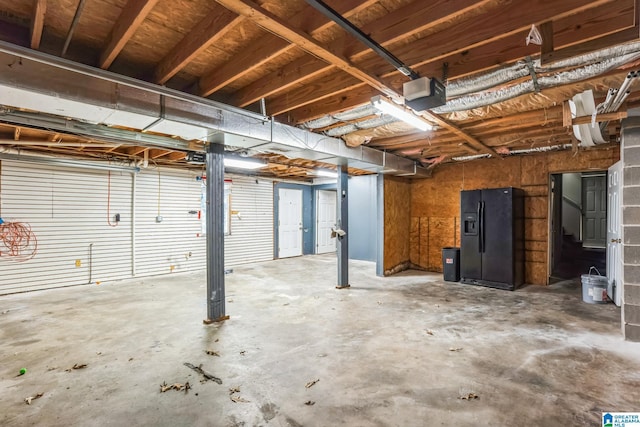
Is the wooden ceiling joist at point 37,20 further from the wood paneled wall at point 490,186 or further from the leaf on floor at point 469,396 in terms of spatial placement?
the wood paneled wall at point 490,186

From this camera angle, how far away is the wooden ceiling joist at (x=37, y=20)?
1738 millimetres

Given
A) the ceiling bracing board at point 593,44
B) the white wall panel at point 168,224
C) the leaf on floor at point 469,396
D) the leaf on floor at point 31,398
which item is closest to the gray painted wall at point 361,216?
the white wall panel at point 168,224

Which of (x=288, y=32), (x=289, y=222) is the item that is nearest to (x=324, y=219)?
(x=289, y=222)

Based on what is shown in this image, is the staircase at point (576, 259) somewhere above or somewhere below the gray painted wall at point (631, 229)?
below

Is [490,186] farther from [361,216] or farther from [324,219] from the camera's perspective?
[324,219]

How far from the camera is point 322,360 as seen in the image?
113 inches

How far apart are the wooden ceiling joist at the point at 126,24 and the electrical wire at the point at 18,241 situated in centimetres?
489

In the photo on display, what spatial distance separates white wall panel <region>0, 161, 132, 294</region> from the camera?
5.32m

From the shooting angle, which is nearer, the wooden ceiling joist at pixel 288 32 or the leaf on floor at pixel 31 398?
the wooden ceiling joist at pixel 288 32

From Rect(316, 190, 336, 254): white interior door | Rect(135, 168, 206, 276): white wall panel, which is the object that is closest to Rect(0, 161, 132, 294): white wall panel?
Rect(135, 168, 206, 276): white wall panel

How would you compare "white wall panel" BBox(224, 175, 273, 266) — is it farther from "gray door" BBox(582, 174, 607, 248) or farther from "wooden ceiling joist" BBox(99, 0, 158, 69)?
"gray door" BBox(582, 174, 607, 248)

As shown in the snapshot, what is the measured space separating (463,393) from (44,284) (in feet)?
22.9

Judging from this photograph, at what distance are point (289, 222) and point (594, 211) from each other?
31.9 ft

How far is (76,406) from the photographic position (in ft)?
7.25
